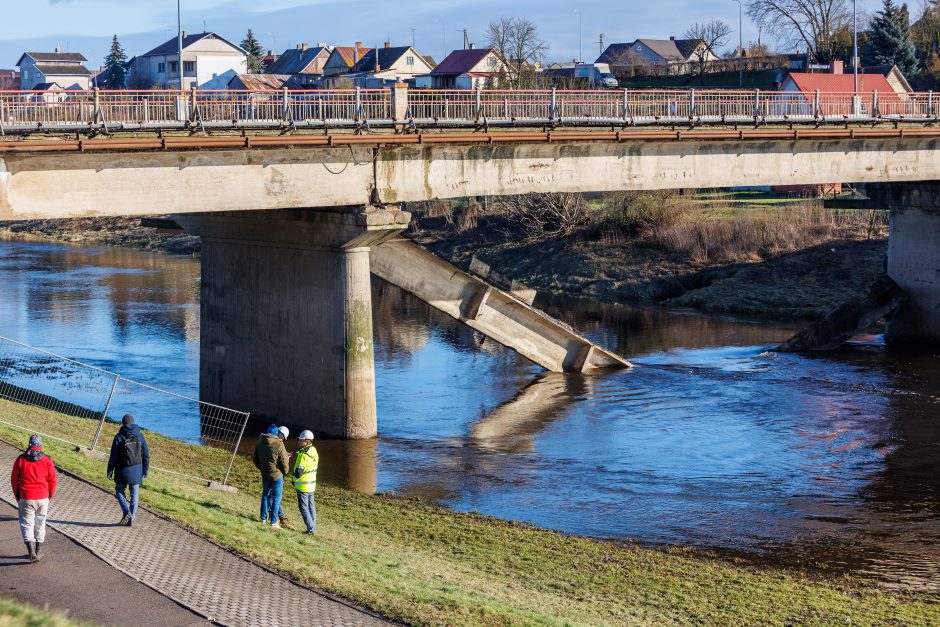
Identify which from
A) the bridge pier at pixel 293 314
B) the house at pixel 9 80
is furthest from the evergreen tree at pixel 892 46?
the house at pixel 9 80

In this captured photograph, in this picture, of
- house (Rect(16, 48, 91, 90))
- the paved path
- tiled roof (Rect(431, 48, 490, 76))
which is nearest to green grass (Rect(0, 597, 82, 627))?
the paved path

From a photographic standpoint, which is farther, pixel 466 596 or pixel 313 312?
pixel 313 312

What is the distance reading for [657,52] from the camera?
401 ft

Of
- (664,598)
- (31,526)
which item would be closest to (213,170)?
(31,526)

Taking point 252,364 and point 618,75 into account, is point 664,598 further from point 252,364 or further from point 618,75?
point 618,75

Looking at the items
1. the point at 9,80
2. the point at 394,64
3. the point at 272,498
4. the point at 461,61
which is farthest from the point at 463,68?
the point at 9,80

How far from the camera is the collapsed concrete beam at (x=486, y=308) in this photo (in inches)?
1232

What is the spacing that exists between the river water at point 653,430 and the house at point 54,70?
9564 centimetres

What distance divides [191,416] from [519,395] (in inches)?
368

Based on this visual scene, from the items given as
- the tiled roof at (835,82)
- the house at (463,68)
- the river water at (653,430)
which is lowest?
the river water at (653,430)

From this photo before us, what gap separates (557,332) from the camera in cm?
3581

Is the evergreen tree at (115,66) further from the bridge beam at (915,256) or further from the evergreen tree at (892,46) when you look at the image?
the bridge beam at (915,256)

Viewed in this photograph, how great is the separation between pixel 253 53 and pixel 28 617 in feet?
419

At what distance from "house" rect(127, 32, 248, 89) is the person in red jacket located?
9399 cm
